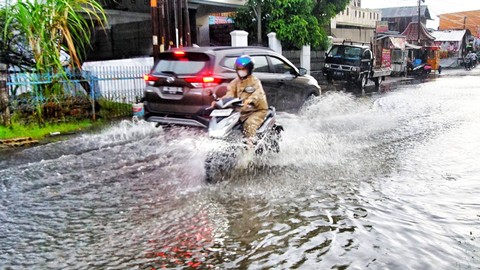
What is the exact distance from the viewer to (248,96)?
6.23m

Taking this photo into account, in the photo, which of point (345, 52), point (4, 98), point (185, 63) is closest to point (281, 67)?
point (185, 63)

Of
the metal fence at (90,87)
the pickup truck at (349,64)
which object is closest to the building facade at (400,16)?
the pickup truck at (349,64)

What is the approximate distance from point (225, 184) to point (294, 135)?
3273 millimetres

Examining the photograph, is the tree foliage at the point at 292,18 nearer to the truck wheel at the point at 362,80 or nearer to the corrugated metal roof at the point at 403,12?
the truck wheel at the point at 362,80

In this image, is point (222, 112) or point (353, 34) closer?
point (222, 112)

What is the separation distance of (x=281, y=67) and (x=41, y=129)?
534 cm

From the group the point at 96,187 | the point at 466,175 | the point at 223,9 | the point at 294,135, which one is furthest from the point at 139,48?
the point at 466,175

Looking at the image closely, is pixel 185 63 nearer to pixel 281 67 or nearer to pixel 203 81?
pixel 203 81

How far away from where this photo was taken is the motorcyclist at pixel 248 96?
612 centimetres

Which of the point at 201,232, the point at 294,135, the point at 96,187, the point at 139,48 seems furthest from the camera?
the point at 139,48

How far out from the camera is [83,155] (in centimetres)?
760

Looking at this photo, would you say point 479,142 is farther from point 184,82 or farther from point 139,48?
point 139,48

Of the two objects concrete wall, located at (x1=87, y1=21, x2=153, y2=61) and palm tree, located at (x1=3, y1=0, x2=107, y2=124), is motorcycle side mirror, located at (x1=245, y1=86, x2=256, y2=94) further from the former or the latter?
concrete wall, located at (x1=87, y1=21, x2=153, y2=61)

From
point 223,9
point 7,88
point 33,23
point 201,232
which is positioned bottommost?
point 201,232
